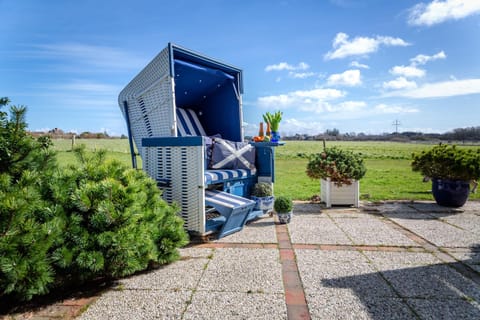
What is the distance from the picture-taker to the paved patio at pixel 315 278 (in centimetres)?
208

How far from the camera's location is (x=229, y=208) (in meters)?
3.67

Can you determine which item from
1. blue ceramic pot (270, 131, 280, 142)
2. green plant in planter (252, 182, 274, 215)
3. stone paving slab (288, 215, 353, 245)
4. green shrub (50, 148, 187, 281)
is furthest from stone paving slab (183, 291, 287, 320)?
blue ceramic pot (270, 131, 280, 142)

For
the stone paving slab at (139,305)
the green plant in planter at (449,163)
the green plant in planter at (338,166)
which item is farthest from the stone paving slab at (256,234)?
the green plant in planter at (449,163)

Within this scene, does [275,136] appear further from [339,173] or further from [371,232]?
[371,232]

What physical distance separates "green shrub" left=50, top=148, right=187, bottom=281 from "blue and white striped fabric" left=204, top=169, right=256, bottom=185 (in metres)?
1.39

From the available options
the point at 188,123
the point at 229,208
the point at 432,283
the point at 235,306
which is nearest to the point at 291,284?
the point at 235,306

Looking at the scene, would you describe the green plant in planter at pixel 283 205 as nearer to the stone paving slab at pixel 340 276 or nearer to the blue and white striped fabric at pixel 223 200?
the blue and white striped fabric at pixel 223 200

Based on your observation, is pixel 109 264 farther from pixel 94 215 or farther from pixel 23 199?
pixel 23 199

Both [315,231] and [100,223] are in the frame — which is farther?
[315,231]

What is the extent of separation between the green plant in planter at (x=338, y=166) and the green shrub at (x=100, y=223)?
3.84 m

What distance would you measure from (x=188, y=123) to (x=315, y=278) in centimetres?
398

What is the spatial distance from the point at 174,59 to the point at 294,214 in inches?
129

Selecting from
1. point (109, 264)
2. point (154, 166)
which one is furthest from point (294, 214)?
point (109, 264)

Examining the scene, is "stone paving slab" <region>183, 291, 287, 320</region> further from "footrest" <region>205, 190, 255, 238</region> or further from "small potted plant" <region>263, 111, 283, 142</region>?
"small potted plant" <region>263, 111, 283, 142</region>
